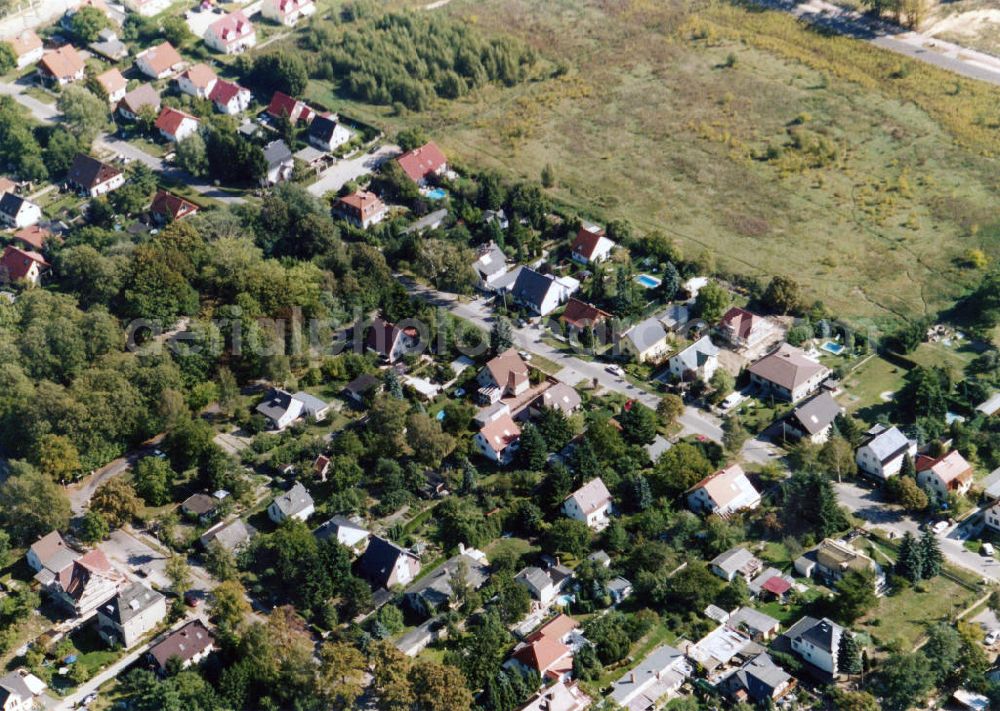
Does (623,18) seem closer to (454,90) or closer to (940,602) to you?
(454,90)

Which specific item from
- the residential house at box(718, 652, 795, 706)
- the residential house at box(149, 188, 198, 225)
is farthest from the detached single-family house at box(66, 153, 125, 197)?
the residential house at box(718, 652, 795, 706)

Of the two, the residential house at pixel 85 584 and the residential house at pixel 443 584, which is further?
the residential house at pixel 85 584

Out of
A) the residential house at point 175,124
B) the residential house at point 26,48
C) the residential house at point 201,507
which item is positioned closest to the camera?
the residential house at point 201,507

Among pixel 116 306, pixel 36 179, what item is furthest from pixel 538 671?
pixel 36 179

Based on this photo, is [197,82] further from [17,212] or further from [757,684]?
[757,684]

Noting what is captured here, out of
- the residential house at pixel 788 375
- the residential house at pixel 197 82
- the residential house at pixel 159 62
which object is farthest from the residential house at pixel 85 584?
the residential house at pixel 159 62

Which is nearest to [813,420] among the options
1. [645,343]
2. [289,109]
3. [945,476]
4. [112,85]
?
[945,476]

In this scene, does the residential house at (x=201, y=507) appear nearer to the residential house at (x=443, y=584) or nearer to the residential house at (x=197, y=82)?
the residential house at (x=443, y=584)

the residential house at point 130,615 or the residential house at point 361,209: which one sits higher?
the residential house at point 361,209

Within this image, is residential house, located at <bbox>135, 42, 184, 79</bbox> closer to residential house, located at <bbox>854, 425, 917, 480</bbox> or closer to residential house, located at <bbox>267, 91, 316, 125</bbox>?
residential house, located at <bbox>267, 91, 316, 125</bbox>
